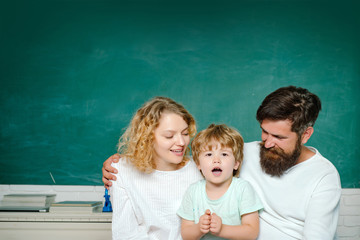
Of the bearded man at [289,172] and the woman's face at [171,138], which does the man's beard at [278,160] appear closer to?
the bearded man at [289,172]

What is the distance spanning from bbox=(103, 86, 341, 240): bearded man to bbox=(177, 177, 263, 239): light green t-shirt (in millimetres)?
154

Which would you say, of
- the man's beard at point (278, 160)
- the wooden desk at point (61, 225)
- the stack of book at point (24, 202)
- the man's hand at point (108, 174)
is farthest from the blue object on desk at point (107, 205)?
the man's beard at point (278, 160)

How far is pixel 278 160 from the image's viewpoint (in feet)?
6.21

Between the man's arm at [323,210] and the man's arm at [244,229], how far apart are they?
9.5 inches

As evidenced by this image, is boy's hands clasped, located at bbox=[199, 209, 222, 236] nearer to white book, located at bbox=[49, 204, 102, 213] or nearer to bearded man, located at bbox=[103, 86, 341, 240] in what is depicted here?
bearded man, located at bbox=[103, 86, 341, 240]

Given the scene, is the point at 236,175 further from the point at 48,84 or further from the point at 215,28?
the point at 48,84

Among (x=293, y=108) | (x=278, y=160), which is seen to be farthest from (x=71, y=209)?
(x=293, y=108)

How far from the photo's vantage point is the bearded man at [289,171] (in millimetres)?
1816

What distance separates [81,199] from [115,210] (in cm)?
120

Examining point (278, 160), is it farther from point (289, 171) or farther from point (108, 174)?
point (108, 174)

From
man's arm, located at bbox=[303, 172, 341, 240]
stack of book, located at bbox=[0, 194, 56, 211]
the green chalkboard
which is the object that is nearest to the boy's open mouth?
man's arm, located at bbox=[303, 172, 341, 240]

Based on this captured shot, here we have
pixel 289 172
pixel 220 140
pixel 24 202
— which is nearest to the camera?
pixel 220 140

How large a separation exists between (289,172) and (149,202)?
0.81 meters

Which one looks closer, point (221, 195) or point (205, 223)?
point (205, 223)
